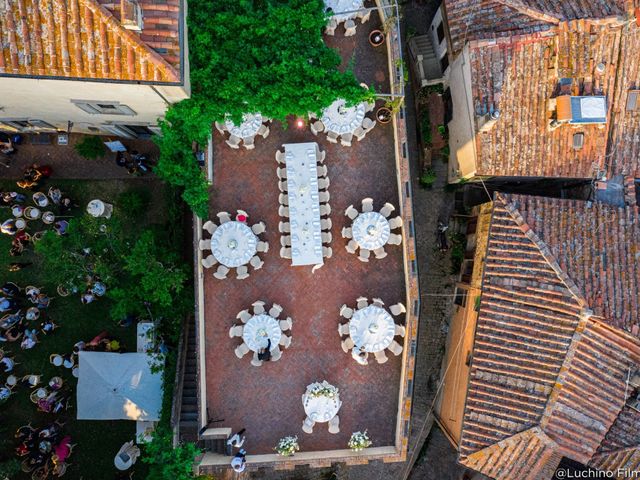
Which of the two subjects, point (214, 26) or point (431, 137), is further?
point (431, 137)

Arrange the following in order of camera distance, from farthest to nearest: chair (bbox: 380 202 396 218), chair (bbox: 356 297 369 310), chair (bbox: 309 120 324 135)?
1. chair (bbox: 309 120 324 135)
2. chair (bbox: 380 202 396 218)
3. chair (bbox: 356 297 369 310)

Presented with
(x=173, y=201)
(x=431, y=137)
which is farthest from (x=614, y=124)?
(x=173, y=201)

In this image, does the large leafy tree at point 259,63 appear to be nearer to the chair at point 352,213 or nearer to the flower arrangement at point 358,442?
the chair at point 352,213

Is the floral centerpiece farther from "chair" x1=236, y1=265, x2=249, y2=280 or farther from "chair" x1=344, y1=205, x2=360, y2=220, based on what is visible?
"chair" x1=344, y1=205, x2=360, y2=220

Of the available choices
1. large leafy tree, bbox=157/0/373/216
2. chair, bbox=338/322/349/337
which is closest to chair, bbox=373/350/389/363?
chair, bbox=338/322/349/337

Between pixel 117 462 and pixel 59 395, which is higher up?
pixel 59 395

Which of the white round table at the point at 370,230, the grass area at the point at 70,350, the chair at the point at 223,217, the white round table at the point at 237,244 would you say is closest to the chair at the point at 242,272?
the white round table at the point at 237,244

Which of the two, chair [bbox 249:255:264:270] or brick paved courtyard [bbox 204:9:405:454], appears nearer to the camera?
chair [bbox 249:255:264:270]

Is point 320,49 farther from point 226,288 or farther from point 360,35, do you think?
point 226,288
